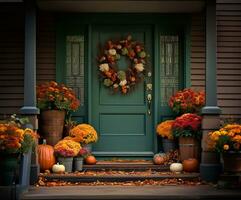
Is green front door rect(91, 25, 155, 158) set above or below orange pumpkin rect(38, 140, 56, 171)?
above

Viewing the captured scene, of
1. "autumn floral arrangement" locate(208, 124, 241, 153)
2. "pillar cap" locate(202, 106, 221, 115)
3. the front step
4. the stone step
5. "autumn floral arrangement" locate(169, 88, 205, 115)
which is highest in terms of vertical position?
"autumn floral arrangement" locate(169, 88, 205, 115)

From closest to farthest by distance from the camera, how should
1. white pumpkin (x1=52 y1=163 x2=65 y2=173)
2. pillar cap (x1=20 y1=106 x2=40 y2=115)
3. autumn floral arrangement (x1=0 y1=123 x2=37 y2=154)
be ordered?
autumn floral arrangement (x1=0 y1=123 x2=37 y2=154)
pillar cap (x1=20 y1=106 x2=40 y2=115)
white pumpkin (x1=52 y1=163 x2=65 y2=173)

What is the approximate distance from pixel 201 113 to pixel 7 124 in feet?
10.4

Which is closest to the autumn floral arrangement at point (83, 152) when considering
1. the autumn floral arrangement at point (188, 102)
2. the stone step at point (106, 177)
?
the stone step at point (106, 177)

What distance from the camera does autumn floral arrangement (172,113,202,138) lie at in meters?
9.42

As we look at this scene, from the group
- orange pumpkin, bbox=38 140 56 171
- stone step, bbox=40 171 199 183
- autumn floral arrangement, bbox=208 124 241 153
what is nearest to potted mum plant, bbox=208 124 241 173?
autumn floral arrangement, bbox=208 124 241 153

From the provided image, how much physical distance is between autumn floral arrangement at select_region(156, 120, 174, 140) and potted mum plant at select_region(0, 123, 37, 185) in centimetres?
304

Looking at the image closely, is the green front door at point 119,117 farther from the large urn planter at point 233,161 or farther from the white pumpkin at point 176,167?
the large urn planter at point 233,161

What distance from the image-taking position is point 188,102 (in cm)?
1003

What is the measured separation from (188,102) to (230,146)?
1.72 metres

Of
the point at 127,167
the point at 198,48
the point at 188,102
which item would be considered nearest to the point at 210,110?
the point at 188,102

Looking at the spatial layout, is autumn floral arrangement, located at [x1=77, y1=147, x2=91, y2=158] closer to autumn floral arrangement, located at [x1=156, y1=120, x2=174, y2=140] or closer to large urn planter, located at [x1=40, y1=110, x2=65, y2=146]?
large urn planter, located at [x1=40, y1=110, x2=65, y2=146]

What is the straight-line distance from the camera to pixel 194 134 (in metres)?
9.50

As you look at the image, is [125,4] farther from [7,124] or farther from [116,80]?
[7,124]
